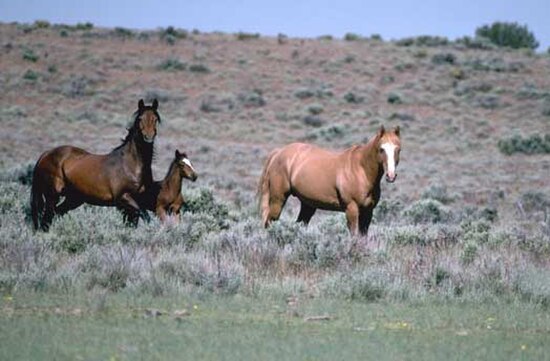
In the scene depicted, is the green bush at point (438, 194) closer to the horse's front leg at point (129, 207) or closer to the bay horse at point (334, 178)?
the bay horse at point (334, 178)

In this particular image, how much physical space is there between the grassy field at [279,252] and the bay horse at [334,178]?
465 millimetres

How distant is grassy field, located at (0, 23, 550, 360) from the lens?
8617mm

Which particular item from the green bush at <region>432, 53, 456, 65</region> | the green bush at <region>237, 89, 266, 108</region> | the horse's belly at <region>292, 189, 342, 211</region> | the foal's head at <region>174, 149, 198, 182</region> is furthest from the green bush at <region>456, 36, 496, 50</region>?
the horse's belly at <region>292, 189, 342, 211</region>

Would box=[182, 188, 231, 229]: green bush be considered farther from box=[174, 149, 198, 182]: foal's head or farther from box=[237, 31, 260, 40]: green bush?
box=[237, 31, 260, 40]: green bush

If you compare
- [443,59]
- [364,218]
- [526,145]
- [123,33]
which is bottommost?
[526,145]

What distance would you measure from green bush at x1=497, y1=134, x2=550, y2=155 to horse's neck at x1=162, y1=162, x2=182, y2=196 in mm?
24529

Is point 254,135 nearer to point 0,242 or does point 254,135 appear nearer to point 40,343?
point 0,242

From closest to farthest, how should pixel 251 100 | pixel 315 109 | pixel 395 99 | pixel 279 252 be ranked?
pixel 279 252, pixel 315 109, pixel 251 100, pixel 395 99

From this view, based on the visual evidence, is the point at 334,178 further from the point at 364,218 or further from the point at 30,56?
the point at 30,56

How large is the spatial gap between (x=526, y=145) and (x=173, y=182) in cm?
2520

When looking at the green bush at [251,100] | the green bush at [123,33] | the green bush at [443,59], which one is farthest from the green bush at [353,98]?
the green bush at [123,33]

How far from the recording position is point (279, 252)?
12852 mm

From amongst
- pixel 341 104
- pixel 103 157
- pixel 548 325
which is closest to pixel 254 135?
pixel 341 104

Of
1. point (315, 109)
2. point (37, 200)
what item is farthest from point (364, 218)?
point (315, 109)
